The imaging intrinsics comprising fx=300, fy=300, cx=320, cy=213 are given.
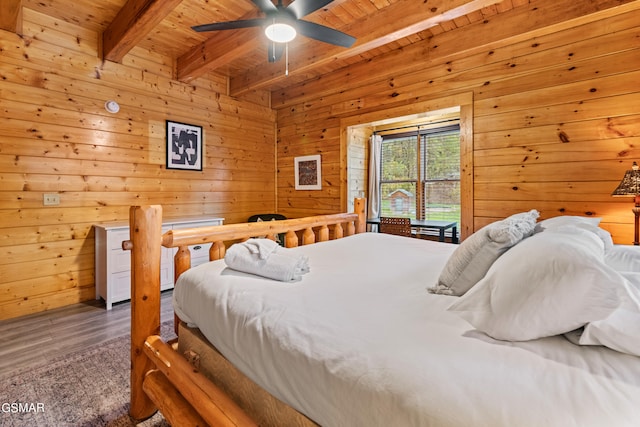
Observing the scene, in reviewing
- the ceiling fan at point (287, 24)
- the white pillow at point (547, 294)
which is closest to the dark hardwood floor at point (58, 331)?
the ceiling fan at point (287, 24)

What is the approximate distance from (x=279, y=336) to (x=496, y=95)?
3.25 metres

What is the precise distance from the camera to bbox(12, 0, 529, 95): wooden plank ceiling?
248cm

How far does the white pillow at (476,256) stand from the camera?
3.75ft

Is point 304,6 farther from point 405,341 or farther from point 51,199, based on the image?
point 51,199

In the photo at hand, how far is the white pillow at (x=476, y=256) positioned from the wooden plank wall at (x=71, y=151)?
141 inches

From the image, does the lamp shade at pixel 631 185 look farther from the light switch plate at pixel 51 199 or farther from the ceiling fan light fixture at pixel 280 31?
the light switch plate at pixel 51 199

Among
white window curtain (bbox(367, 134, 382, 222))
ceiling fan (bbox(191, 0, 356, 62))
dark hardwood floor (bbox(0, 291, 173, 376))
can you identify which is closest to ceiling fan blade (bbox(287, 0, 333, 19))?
ceiling fan (bbox(191, 0, 356, 62))

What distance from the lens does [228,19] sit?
2.98m

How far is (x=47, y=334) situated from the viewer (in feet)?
8.12

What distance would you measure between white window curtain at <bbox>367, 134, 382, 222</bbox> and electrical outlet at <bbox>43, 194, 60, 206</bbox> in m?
4.03

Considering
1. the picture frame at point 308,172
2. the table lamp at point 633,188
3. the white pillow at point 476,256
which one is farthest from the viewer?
the picture frame at point 308,172

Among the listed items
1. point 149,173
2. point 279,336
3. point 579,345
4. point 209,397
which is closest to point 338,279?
point 279,336

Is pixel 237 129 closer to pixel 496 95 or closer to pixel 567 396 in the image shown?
pixel 496 95

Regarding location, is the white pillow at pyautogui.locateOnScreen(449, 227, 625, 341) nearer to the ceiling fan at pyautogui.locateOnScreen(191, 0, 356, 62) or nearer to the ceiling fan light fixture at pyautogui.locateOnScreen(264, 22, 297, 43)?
the ceiling fan at pyautogui.locateOnScreen(191, 0, 356, 62)
